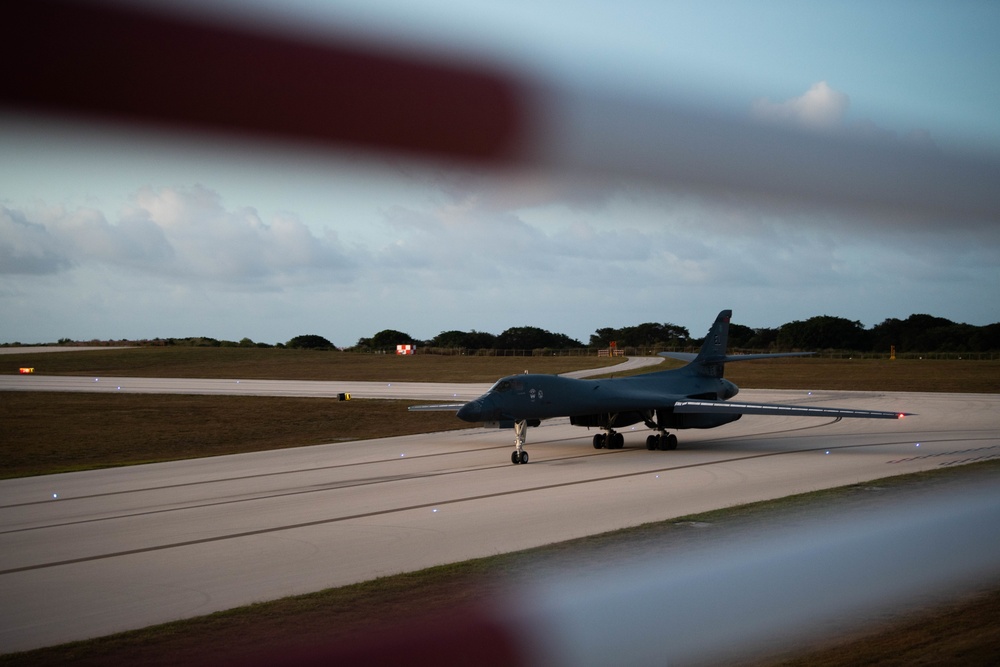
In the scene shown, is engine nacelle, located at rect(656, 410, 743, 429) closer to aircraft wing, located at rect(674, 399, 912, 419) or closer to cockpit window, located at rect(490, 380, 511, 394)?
aircraft wing, located at rect(674, 399, 912, 419)

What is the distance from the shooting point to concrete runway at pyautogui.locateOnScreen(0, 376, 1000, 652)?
1100cm

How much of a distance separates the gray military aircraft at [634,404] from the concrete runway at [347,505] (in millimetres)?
990

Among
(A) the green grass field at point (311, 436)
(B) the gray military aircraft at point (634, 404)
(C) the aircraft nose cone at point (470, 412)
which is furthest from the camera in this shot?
(B) the gray military aircraft at point (634, 404)

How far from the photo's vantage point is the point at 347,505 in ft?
57.6

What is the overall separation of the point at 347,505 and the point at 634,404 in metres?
12.3

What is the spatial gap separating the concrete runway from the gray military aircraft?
39.0 inches

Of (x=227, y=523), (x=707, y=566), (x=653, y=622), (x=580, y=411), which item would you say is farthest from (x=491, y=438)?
(x=653, y=622)

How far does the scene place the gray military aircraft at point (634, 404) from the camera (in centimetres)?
2502

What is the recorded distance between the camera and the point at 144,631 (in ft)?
28.8

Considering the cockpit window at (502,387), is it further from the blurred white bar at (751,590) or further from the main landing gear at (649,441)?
the blurred white bar at (751,590)

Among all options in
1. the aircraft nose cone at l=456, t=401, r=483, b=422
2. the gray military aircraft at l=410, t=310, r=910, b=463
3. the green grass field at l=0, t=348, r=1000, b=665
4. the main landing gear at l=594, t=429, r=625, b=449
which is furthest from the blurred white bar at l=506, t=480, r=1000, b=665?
the main landing gear at l=594, t=429, r=625, b=449

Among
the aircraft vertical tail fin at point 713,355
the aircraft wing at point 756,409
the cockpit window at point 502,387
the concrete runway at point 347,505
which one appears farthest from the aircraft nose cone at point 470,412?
the aircraft vertical tail fin at point 713,355

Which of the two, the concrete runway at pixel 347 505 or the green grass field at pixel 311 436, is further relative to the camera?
the concrete runway at pixel 347 505

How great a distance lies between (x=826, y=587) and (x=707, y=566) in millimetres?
1570
